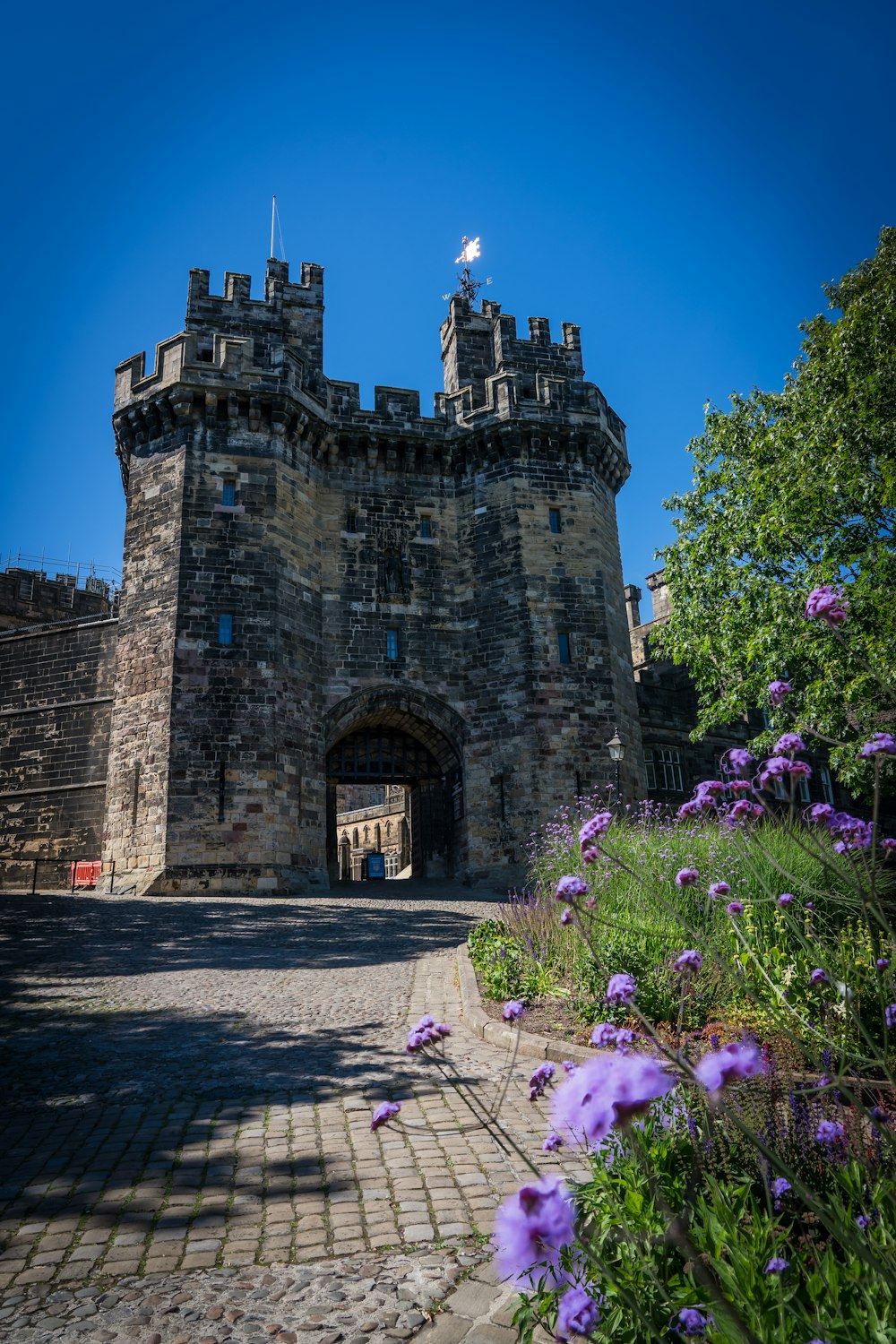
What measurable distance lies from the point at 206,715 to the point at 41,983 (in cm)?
978

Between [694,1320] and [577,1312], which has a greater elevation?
[577,1312]

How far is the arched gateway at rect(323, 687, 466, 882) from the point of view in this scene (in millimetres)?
19844

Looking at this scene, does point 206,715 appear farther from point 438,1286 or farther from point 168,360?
→ point 438,1286

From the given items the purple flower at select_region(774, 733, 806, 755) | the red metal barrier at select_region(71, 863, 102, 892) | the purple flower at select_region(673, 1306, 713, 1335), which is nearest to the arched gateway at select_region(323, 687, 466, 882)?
the red metal barrier at select_region(71, 863, 102, 892)

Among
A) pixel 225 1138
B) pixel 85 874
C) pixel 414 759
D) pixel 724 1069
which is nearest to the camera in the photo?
pixel 724 1069

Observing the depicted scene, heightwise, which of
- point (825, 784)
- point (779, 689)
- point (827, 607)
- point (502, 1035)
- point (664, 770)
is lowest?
point (502, 1035)

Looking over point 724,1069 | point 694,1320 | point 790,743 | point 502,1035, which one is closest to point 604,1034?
point 694,1320

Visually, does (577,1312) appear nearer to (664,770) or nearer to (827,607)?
(827,607)

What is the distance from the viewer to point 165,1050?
571 centimetres

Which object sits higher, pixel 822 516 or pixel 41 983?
pixel 822 516

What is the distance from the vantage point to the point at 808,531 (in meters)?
13.2

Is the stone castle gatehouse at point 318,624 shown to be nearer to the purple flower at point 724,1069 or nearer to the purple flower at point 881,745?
the purple flower at point 881,745

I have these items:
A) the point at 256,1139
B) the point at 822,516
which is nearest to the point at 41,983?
the point at 256,1139

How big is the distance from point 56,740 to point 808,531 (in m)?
17.8
